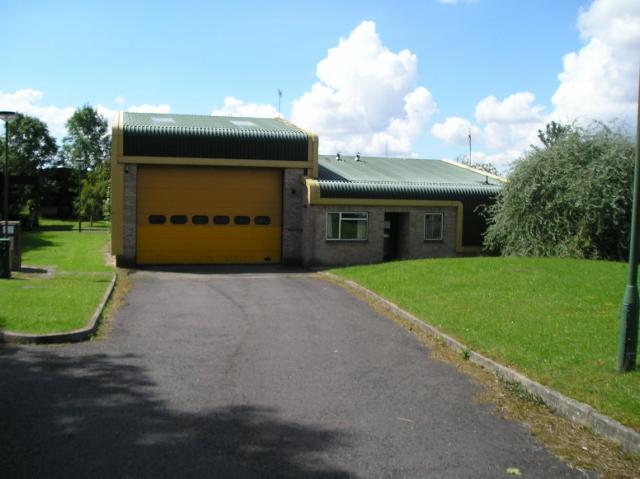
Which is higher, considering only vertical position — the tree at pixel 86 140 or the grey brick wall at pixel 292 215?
the tree at pixel 86 140

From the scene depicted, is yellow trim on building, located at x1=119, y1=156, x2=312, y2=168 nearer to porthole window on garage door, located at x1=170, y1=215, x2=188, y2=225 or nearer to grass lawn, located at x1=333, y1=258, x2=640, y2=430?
porthole window on garage door, located at x1=170, y1=215, x2=188, y2=225

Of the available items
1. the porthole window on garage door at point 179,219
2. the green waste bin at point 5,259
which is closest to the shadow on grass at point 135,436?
the green waste bin at point 5,259

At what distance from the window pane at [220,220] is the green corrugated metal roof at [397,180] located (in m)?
3.67

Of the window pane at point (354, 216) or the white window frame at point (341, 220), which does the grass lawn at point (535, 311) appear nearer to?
the white window frame at point (341, 220)

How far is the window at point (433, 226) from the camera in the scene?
2533 centimetres

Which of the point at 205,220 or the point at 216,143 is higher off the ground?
the point at 216,143

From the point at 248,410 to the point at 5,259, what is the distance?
12.6 m

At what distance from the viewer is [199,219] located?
79.9 feet

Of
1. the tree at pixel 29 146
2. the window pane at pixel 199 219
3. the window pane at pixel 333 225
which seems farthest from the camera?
the tree at pixel 29 146

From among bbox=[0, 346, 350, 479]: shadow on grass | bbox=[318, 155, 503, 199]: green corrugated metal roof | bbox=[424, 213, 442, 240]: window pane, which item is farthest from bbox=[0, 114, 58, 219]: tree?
bbox=[0, 346, 350, 479]: shadow on grass

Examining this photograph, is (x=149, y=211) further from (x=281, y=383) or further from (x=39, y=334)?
Result: (x=281, y=383)

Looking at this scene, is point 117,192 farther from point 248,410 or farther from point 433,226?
point 248,410

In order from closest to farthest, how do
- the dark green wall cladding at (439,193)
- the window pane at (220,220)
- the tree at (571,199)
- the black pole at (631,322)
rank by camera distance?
the black pole at (631,322) → the tree at (571,199) → the dark green wall cladding at (439,193) → the window pane at (220,220)

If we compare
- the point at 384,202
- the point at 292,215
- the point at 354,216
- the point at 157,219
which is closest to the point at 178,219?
the point at 157,219
